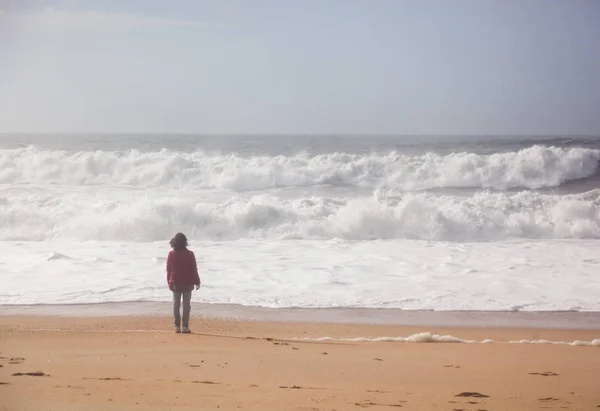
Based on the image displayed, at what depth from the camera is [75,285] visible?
9.73 meters

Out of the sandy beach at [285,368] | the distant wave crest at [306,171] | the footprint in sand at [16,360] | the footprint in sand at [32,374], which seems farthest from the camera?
the distant wave crest at [306,171]

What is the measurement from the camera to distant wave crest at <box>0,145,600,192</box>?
2466cm

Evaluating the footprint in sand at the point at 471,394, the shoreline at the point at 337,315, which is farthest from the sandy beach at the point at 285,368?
the shoreline at the point at 337,315

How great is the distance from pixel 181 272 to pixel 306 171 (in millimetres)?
19418

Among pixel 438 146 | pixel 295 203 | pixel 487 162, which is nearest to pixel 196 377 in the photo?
pixel 295 203

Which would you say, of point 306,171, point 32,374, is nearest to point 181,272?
point 32,374

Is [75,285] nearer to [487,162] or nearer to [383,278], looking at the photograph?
[383,278]

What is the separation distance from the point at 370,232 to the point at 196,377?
10498 mm

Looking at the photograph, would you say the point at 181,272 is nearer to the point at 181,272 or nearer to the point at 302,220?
the point at 181,272

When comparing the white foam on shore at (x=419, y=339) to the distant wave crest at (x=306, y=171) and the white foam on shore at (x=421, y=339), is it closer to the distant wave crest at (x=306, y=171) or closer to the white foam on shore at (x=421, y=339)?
the white foam on shore at (x=421, y=339)

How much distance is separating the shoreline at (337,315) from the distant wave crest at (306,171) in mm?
15322

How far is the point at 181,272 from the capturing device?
7.37 m

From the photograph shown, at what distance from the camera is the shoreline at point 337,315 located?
8.04 metres

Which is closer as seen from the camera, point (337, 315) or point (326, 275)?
point (337, 315)
